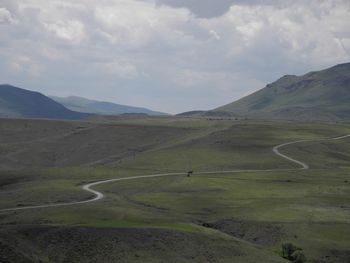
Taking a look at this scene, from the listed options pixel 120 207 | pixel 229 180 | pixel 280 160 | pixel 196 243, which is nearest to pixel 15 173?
pixel 229 180

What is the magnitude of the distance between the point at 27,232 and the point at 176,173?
7955cm

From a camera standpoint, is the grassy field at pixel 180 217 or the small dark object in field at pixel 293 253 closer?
the grassy field at pixel 180 217

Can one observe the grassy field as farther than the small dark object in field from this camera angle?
No

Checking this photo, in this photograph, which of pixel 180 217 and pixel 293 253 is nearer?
pixel 293 253

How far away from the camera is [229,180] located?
131875 mm

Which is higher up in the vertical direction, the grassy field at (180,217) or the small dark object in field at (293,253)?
the grassy field at (180,217)

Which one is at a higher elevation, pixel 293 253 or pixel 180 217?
pixel 180 217

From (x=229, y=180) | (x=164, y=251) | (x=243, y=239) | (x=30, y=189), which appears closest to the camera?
(x=164, y=251)

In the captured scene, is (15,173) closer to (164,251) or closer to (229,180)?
(229,180)

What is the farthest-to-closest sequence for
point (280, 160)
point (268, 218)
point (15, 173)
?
point (280, 160) → point (15, 173) → point (268, 218)

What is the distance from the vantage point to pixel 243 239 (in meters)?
80.2

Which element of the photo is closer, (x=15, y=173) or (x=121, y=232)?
(x=121, y=232)

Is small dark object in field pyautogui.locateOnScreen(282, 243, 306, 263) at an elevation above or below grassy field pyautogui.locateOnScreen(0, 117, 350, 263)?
below

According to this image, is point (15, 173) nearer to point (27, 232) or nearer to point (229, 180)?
point (229, 180)
